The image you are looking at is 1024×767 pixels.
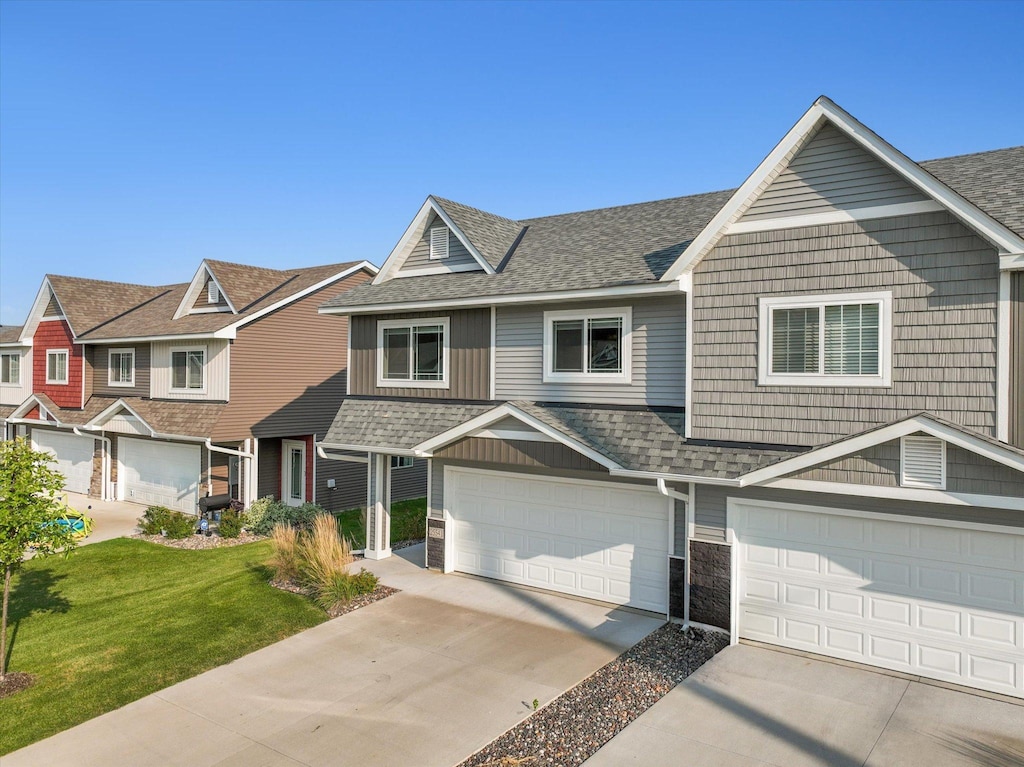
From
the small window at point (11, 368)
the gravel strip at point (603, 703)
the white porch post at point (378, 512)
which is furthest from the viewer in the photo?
the small window at point (11, 368)

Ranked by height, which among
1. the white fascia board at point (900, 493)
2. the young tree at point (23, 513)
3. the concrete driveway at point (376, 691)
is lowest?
the concrete driveway at point (376, 691)

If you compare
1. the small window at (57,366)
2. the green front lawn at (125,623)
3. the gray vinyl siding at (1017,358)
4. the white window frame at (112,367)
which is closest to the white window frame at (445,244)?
the green front lawn at (125,623)

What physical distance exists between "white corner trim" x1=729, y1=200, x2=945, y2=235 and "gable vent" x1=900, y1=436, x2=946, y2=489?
9.97ft

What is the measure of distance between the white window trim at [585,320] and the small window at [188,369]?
39.9 ft

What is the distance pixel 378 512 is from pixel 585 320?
21.2 ft

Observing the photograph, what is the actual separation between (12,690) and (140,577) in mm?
5609

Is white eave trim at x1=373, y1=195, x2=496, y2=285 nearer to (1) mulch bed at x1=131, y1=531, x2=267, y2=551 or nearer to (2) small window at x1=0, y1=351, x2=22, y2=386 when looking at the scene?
(1) mulch bed at x1=131, y1=531, x2=267, y2=551

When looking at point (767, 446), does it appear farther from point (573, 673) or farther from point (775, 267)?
point (573, 673)

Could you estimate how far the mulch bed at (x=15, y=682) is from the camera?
30.2 feet

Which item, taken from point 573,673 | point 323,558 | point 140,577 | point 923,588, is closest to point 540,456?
point 573,673

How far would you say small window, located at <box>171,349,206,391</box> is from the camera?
20.3 meters

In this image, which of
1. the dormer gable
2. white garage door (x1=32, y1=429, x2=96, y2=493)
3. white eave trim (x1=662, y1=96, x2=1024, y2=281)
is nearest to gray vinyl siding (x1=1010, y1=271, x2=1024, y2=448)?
white eave trim (x1=662, y1=96, x2=1024, y2=281)

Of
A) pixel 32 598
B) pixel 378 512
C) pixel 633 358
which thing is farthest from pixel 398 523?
pixel 633 358

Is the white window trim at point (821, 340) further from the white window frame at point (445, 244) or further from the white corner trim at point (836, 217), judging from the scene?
the white window frame at point (445, 244)
